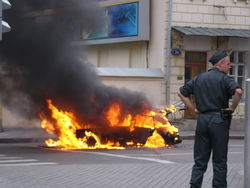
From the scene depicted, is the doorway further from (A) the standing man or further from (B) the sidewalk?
(A) the standing man

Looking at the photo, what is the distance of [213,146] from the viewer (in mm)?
6727

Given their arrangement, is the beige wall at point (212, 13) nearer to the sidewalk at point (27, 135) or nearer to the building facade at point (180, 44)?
the building facade at point (180, 44)

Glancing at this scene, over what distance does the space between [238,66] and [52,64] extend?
10.1 m

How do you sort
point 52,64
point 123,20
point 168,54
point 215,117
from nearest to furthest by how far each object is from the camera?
point 215,117, point 52,64, point 168,54, point 123,20

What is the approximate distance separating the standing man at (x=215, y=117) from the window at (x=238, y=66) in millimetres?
16533

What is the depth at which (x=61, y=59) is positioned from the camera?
15719 millimetres

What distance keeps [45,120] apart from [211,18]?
29.9ft

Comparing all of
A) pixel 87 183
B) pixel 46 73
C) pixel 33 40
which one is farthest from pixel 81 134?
pixel 87 183

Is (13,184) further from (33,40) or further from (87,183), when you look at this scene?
(33,40)

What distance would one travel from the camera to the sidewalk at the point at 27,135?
17883mm

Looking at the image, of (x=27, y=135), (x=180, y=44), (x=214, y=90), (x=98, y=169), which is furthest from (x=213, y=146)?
(x=180, y=44)

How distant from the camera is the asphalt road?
843 centimetres

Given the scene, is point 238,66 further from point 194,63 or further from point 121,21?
point 121,21

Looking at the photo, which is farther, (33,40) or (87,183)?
(33,40)
